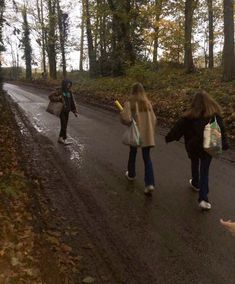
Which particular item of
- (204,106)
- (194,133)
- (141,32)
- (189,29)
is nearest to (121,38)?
(141,32)

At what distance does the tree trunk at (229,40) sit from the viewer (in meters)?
18.5

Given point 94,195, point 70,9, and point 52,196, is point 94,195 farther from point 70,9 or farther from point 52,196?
point 70,9

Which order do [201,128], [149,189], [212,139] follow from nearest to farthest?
1. [212,139]
2. [201,128]
3. [149,189]

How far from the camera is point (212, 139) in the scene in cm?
754

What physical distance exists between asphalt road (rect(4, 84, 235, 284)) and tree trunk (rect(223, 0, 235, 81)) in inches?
310

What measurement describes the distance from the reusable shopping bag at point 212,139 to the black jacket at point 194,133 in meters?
0.14

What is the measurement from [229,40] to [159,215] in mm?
13430

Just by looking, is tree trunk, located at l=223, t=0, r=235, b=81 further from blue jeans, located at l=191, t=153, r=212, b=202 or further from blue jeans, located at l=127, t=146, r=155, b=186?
blue jeans, located at l=191, t=153, r=212, b=202

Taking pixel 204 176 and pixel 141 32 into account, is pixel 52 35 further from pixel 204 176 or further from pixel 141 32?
pixel 204 176

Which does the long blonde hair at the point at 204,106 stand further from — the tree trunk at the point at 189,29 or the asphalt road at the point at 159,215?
the tree trunk at the point at 189,29

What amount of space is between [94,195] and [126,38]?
23.0 meters

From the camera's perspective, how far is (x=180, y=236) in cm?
657

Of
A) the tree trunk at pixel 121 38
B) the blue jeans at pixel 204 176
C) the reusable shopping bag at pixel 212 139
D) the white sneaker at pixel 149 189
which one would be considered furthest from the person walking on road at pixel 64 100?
the tree trunk at pixel 121 38

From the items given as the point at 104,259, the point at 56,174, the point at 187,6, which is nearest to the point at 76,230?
the point at 104,259
